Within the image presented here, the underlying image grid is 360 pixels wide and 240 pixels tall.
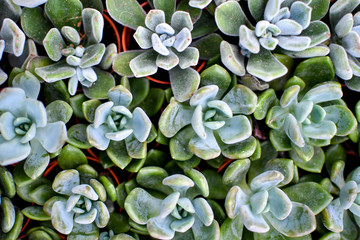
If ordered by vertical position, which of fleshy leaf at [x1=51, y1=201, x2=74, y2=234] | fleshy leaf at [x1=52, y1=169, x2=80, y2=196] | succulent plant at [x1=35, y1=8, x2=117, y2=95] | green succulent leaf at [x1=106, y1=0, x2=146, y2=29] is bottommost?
fleshy leaf at [x1=51, y1=201, x2=74, y2=234]

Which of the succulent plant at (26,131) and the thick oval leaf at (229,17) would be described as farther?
the thick oval leaf at (229,17)

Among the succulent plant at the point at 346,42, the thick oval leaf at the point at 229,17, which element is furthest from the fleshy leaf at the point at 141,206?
the succulent plant at the point at 346,42

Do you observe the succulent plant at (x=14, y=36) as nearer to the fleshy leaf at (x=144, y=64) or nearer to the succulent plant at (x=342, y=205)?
the fleshy leaf at (x=144, y=64)

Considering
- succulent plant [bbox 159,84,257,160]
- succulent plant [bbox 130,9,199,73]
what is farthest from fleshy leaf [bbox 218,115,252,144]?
succulent plant [bbox 130,9,199,73]

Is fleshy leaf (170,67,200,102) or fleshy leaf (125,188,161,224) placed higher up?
fleshy leaf (170,67,200,102)

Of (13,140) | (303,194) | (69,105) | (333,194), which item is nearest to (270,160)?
(303,194)

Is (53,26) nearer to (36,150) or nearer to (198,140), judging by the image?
(36,150)

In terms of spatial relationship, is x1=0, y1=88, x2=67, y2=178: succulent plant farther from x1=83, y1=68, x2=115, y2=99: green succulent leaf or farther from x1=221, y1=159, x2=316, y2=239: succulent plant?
x1=221, y1=159, x2=316, y2=239: succulent plant
